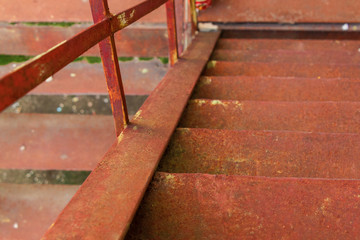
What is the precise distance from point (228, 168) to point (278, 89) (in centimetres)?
90

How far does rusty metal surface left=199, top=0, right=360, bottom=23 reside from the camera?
137 inches

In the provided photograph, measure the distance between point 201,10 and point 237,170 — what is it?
2647mm

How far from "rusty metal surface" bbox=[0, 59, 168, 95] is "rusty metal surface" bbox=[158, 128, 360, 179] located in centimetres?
216

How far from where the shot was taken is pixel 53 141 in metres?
3.29

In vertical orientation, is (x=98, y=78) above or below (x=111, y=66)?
below

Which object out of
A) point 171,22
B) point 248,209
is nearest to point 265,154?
point 248,209

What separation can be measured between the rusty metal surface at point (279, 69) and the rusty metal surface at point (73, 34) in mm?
1131

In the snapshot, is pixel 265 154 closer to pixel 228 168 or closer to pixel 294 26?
pixel 228 168

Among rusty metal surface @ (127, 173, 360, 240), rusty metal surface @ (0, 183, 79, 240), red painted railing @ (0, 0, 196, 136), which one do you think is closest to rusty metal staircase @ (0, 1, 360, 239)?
rusty metal surface @ (127, 173, 360, 240)

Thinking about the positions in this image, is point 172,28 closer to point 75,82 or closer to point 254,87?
point 254,87

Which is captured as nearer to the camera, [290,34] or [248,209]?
[248,209]

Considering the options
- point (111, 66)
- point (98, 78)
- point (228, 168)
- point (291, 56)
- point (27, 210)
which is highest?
point (111, 66)

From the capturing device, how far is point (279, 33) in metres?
3.68

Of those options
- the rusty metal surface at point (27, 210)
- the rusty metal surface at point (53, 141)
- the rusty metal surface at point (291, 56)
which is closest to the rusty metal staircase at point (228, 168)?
the rusty metal surface at point (291, 56)
